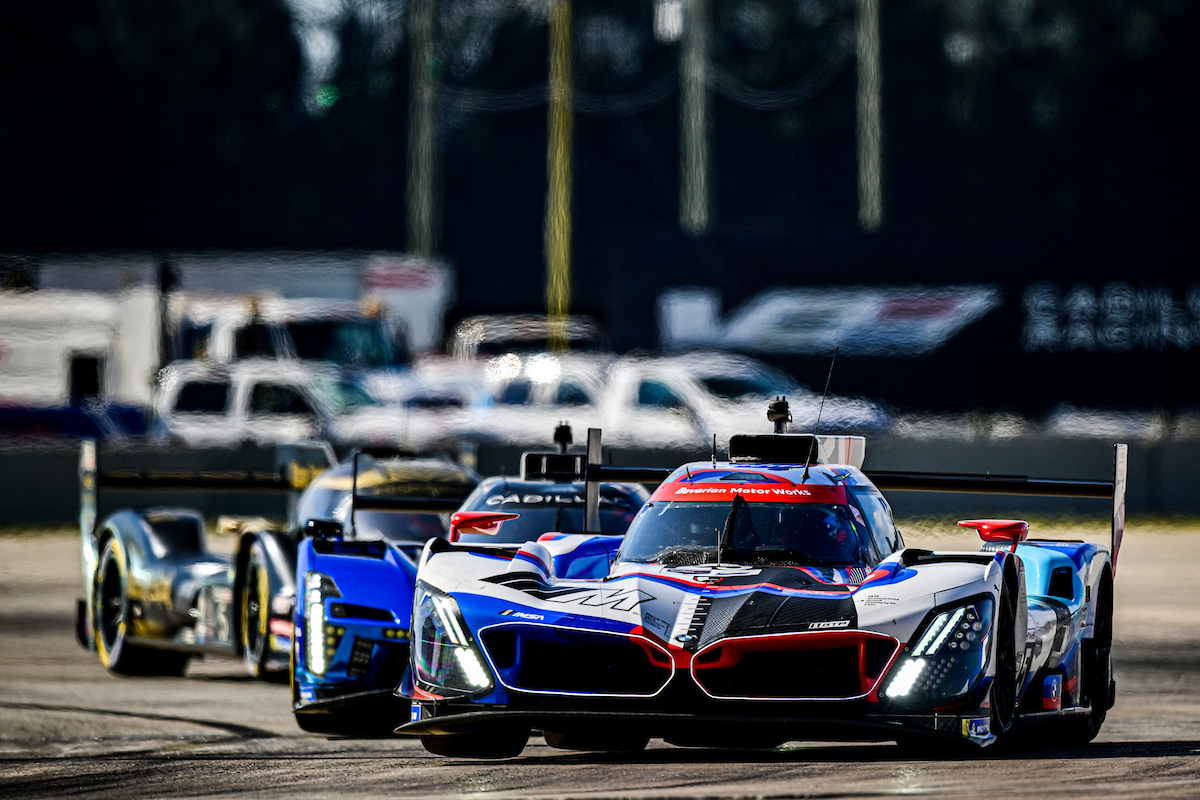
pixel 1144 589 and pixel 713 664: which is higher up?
pixel 713 664

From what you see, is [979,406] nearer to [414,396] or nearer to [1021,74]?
[414,396]

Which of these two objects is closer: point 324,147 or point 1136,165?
point 1136,165

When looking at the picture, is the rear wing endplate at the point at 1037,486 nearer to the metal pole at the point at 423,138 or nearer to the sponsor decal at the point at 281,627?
the sponsor decal at the point at 281,627

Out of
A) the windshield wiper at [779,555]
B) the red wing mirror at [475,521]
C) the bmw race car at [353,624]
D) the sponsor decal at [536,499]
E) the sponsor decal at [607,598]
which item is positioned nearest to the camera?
the sponsor decal at [607,598]

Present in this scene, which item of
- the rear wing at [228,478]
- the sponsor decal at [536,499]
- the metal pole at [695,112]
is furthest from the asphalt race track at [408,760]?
the metal pole at [695,112]

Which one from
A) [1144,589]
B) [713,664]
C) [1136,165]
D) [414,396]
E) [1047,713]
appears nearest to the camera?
[713,664]

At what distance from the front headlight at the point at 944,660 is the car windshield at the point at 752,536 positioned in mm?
772

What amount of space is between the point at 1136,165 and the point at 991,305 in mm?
22807

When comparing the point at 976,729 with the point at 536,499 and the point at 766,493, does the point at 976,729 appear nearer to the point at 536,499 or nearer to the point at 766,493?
the point at 766,493

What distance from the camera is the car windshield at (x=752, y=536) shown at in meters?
8.73

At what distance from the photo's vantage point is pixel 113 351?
115 ft

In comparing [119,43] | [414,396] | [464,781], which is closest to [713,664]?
[464,781]

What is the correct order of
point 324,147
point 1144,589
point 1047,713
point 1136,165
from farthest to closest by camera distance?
point 324,147, point 1136,165, point 1144,589, point 1047,713

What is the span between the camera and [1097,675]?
1009 centimetres
